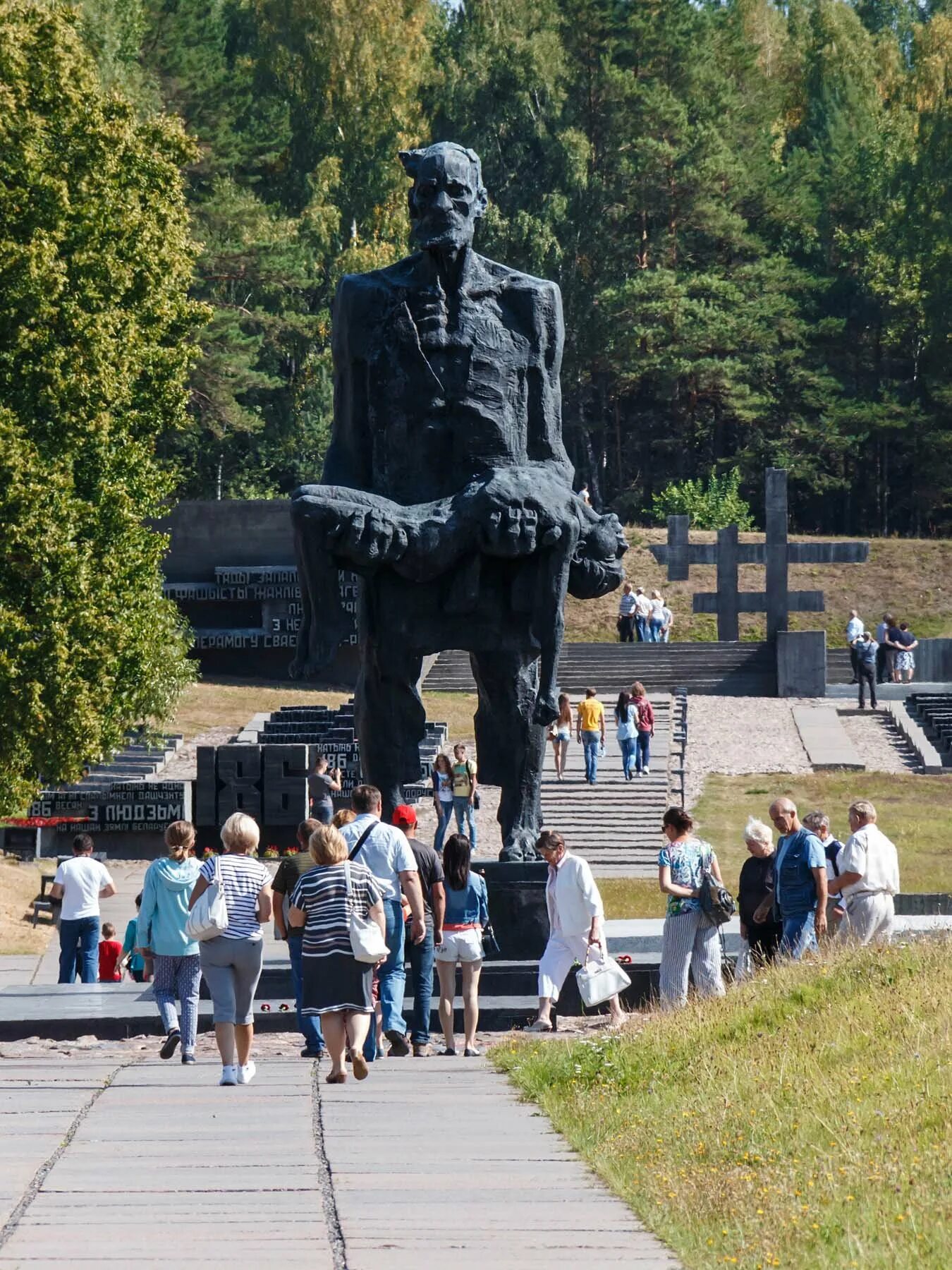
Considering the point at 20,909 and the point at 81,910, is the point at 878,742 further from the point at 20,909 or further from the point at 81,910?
the point at 81,910

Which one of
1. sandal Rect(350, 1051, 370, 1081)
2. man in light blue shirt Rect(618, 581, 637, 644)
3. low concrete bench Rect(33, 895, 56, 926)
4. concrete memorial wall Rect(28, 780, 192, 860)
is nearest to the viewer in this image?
sandal Rect(350, 1051, 370, 1081)

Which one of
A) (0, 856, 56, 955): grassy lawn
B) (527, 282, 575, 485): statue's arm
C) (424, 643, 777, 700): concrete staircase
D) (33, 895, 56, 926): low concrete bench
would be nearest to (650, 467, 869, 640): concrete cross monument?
(424, 643, 777, 700): concrete staircase

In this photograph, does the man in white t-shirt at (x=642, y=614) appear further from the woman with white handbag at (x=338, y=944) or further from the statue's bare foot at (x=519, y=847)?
A: the woman with white handbag at (x=338, y=944)

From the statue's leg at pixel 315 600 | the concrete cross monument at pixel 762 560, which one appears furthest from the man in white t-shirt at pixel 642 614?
the statue's leg at pixel 315 600

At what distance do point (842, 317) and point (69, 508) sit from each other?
127ft

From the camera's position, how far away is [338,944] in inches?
339

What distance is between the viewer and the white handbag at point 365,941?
8.57 m

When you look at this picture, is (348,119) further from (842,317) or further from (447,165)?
(447,165)

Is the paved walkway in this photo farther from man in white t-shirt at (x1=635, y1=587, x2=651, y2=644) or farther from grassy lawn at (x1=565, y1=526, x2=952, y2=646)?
grassy lawn at (x1=565, y1=526, x2=952, y2=646)

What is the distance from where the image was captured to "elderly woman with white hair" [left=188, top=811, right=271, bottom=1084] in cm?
868

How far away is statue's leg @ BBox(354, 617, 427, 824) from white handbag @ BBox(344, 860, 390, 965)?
2.05m

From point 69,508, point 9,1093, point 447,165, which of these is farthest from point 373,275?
point 69,508

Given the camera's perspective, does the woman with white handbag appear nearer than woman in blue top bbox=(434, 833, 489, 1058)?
Yes

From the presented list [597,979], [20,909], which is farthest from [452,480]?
[20,909]
